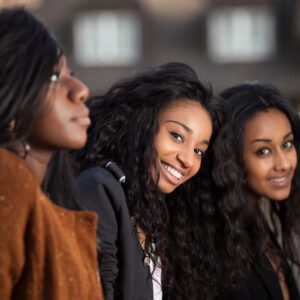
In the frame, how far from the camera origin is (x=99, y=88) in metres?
25.6

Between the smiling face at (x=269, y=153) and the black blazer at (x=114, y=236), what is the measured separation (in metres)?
1.46

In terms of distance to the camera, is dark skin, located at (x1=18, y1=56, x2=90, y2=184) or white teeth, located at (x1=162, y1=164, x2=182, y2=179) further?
white teeth, located at (x1=162, y1=164, x2=182, y2=179)

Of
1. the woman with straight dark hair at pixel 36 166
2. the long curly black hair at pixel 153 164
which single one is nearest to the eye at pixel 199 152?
the long curly black hair at pixel 153 164

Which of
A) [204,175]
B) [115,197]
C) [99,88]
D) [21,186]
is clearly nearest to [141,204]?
[115,197]

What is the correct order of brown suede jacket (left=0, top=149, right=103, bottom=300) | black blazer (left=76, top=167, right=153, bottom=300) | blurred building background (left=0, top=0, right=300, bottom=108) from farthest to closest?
blurred building background (left=0, top=0, right=300, bottom=108) < black blazer (left=76, top=167, right=153, bottom=300) < brown suede jacket (left=0, top=149, right=103, bottom=300)

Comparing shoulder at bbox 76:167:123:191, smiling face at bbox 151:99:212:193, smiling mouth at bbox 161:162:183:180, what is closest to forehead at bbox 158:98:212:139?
smiling face at bbox 151:99:212:193

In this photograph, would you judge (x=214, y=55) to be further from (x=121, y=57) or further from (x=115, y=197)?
(x=115, y=197)

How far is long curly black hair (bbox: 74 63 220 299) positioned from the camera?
12.6 ft

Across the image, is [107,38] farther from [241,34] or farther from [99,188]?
[99,188]

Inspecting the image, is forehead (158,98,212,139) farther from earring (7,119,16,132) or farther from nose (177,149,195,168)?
earring (7,119,16,132)

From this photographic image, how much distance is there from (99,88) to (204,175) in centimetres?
2131

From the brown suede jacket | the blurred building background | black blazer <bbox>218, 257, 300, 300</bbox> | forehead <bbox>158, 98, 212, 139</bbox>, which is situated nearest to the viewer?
the brown suede jacket

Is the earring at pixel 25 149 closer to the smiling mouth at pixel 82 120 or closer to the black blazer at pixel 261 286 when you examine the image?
the smiling mouth at pixel 82 120

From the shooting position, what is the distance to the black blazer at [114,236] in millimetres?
3342
